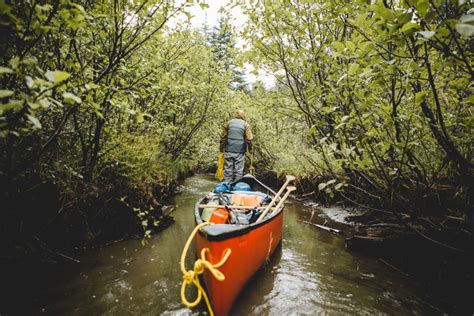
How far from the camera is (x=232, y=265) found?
282 centimetres

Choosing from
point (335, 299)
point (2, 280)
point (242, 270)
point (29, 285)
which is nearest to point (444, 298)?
point (335, 299)

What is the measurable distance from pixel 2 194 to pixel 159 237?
2.83 metres

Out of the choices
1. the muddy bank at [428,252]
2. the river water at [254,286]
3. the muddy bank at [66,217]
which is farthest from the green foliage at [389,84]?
the muddy bank at [66,217]

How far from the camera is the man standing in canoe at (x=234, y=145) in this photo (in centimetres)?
743

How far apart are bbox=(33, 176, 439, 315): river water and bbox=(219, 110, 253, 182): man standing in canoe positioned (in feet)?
9.27

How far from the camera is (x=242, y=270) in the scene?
309 cm

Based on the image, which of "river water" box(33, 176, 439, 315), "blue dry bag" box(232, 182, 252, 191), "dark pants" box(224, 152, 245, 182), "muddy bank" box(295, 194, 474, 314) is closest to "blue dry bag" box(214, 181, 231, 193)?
"blue dry bag" box(232, 182, 252, 191)

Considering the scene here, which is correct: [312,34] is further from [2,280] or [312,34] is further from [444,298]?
[2,280]

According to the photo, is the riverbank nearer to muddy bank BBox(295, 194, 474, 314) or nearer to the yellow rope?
muddy bank BBox(295, 194, 474, 314)

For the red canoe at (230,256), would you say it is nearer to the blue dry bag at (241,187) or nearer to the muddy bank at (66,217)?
the muddy bank at (66,217)

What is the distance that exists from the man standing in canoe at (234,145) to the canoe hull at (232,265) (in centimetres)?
396

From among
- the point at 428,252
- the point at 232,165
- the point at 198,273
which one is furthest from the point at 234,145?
the point at 198,273

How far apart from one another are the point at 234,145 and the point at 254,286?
4288 millimetres

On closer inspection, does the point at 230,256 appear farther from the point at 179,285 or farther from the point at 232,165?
the point at 232,165
